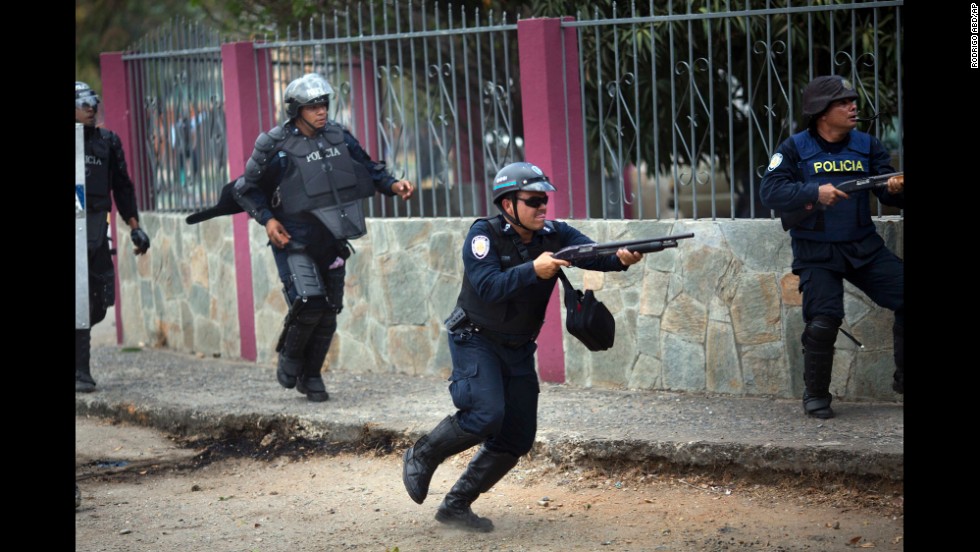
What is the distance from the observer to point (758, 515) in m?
5.24

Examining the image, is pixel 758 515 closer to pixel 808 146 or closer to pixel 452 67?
pixel 808 146

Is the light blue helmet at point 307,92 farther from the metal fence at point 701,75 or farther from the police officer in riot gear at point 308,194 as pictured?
the metal fence at point 701,75

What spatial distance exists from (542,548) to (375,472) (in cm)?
160

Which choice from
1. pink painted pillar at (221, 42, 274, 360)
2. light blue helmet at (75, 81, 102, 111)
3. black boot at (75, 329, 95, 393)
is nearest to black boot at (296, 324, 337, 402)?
black boot at (75, 329, 95, 393)

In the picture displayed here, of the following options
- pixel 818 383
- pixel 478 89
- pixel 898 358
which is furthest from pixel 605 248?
pixel 478 89

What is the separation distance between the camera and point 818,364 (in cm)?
613

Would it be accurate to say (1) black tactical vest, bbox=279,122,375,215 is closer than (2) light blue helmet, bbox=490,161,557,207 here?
No

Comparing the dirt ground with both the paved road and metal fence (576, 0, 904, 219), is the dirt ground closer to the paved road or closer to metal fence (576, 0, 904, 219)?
the paved road

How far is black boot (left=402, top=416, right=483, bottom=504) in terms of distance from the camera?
5.00m

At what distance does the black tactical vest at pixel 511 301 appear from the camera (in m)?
4.92

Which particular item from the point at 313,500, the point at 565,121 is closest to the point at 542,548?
the point at 313,500

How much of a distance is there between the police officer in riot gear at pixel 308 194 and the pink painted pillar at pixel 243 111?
170 centimetres

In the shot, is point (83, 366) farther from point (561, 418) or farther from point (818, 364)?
point (818, 364)

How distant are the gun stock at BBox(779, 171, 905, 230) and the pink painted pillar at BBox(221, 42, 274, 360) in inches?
168
